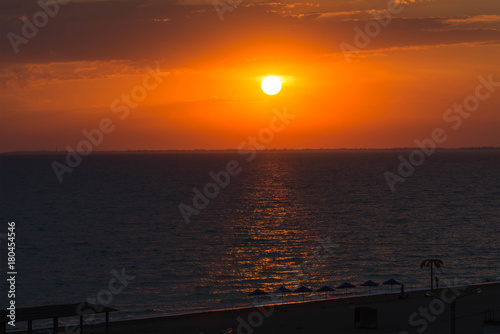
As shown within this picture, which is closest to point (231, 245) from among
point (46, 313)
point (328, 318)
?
point (328, 318)

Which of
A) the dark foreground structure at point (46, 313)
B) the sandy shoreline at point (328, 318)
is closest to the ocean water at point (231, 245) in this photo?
the sandy shoreline at point (328, 318)

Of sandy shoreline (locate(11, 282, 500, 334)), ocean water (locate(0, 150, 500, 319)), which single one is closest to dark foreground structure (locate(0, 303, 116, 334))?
sandy shoreline (locate(11, 282, 500, 334))

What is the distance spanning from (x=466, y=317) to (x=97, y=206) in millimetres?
115363

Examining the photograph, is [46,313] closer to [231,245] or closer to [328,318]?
[328,318]

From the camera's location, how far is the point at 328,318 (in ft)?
148

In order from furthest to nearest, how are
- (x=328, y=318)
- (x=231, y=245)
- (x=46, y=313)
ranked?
(x=231, y=245), (x=328, y=318), (x=46, y=313)

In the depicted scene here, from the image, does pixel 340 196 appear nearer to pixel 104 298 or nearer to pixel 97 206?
pixel 97 206

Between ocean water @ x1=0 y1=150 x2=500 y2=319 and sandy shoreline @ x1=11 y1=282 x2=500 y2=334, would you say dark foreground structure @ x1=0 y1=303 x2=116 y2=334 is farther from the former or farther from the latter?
ocean water @ x1=0 y1=150 x2=500 y2=319

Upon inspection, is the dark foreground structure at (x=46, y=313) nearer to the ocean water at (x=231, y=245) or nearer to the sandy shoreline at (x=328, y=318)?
the sandy shoreline at (x=328, y=318)

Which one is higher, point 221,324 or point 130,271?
point 130,271

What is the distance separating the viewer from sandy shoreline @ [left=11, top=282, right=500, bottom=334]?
1642 inches

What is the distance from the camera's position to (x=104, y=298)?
56625 millimetres

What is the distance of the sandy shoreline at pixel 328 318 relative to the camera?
1642 inches

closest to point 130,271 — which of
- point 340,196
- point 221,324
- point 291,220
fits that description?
point 221,324
